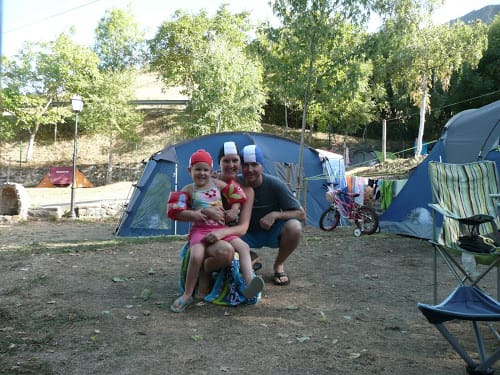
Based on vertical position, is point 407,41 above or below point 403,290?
above

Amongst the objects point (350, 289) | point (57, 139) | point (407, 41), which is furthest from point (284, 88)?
point (57, 139)

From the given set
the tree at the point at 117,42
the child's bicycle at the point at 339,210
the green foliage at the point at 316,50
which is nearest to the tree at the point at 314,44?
the green foliage at the point at 316,50

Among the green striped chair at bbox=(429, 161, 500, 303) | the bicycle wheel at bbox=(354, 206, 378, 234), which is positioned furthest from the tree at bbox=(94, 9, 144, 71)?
the green striped chair at bbox=(429, 161, 500, 303)

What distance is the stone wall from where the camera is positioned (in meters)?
25.0

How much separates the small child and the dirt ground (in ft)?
0.59

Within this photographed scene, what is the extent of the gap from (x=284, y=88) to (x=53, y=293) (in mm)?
6592

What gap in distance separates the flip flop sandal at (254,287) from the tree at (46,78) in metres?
24.7

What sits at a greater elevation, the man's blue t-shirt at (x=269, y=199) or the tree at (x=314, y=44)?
the tree at (x=314, y=44)

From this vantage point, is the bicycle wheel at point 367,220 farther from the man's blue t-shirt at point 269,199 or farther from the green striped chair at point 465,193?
the man's blue t-shirt at point 269,199

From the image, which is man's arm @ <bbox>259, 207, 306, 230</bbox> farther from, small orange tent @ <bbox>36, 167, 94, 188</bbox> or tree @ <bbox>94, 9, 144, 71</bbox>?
tree @ <bbox>94, 9, 144, 71</bbox>

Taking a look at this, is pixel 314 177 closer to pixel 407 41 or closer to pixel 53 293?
pixel 53 293

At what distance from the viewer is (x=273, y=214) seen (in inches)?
145

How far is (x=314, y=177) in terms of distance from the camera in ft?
33.0

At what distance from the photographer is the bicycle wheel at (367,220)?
308 inches
